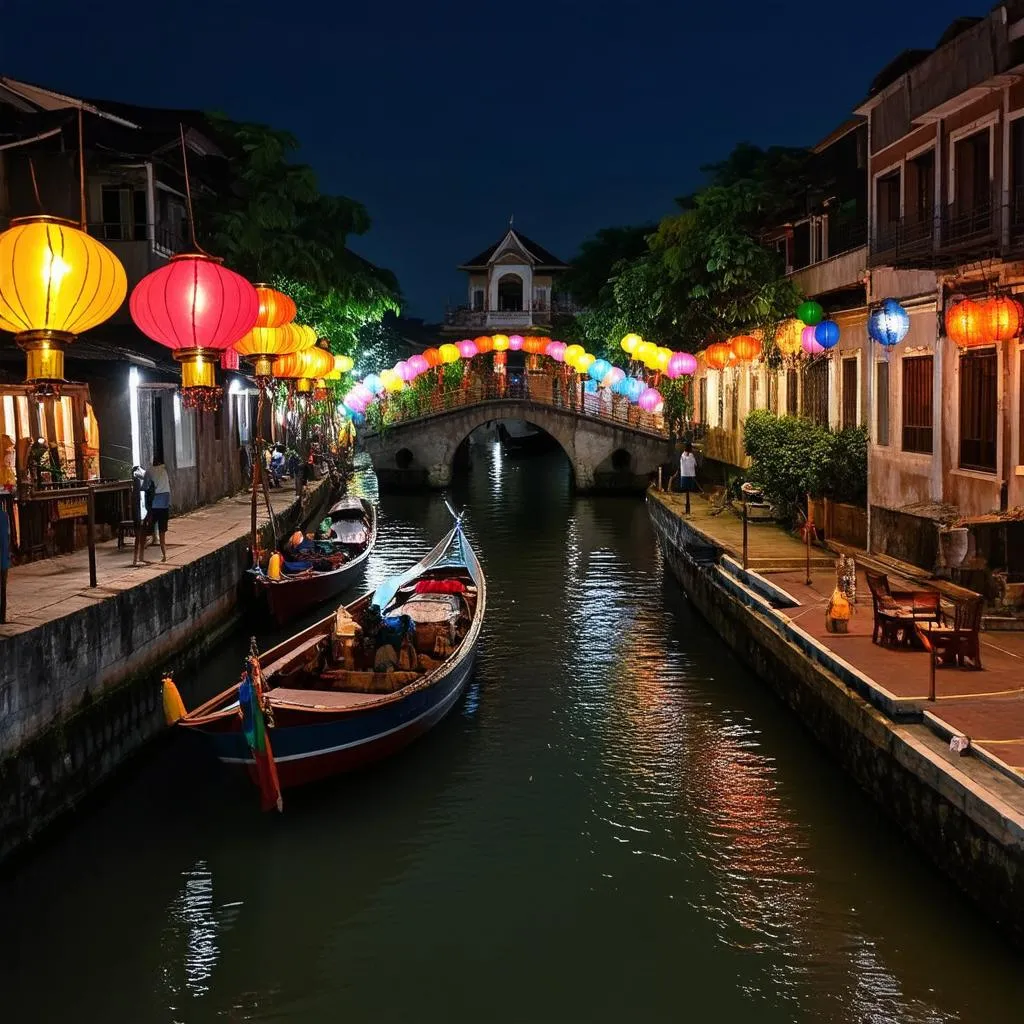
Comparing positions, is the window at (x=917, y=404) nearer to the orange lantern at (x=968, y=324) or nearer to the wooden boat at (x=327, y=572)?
the orange lantern at (x=968, y=324)

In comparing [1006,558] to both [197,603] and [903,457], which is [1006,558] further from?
[197,603]

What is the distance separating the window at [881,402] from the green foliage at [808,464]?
1.61 m

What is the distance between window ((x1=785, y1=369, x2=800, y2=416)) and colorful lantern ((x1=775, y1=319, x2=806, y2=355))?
162 centimetres

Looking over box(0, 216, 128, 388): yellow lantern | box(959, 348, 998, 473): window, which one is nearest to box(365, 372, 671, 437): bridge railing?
box(959, 348, 998, 473): window

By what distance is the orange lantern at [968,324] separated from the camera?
1530 cm

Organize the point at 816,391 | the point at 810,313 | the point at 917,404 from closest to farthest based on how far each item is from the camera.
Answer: the point at 917,404
the point at 810,313
the point at 816,391

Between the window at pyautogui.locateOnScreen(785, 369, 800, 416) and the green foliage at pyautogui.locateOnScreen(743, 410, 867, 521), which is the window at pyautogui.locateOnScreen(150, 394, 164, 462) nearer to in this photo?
the green foliage at pyautogui.locateOnScreen(743, 410, 867, 521)

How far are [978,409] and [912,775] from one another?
7795mm

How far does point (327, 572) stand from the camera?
23.2 m

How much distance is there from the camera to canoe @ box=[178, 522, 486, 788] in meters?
12.3

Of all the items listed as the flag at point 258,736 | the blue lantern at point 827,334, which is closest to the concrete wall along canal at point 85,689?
the flag at point 258,736

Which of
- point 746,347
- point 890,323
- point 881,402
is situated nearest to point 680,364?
point 746,347

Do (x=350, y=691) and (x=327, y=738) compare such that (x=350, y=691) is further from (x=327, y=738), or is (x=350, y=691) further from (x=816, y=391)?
(x=816, y=391)

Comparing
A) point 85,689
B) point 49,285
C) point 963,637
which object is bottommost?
point 85,689
